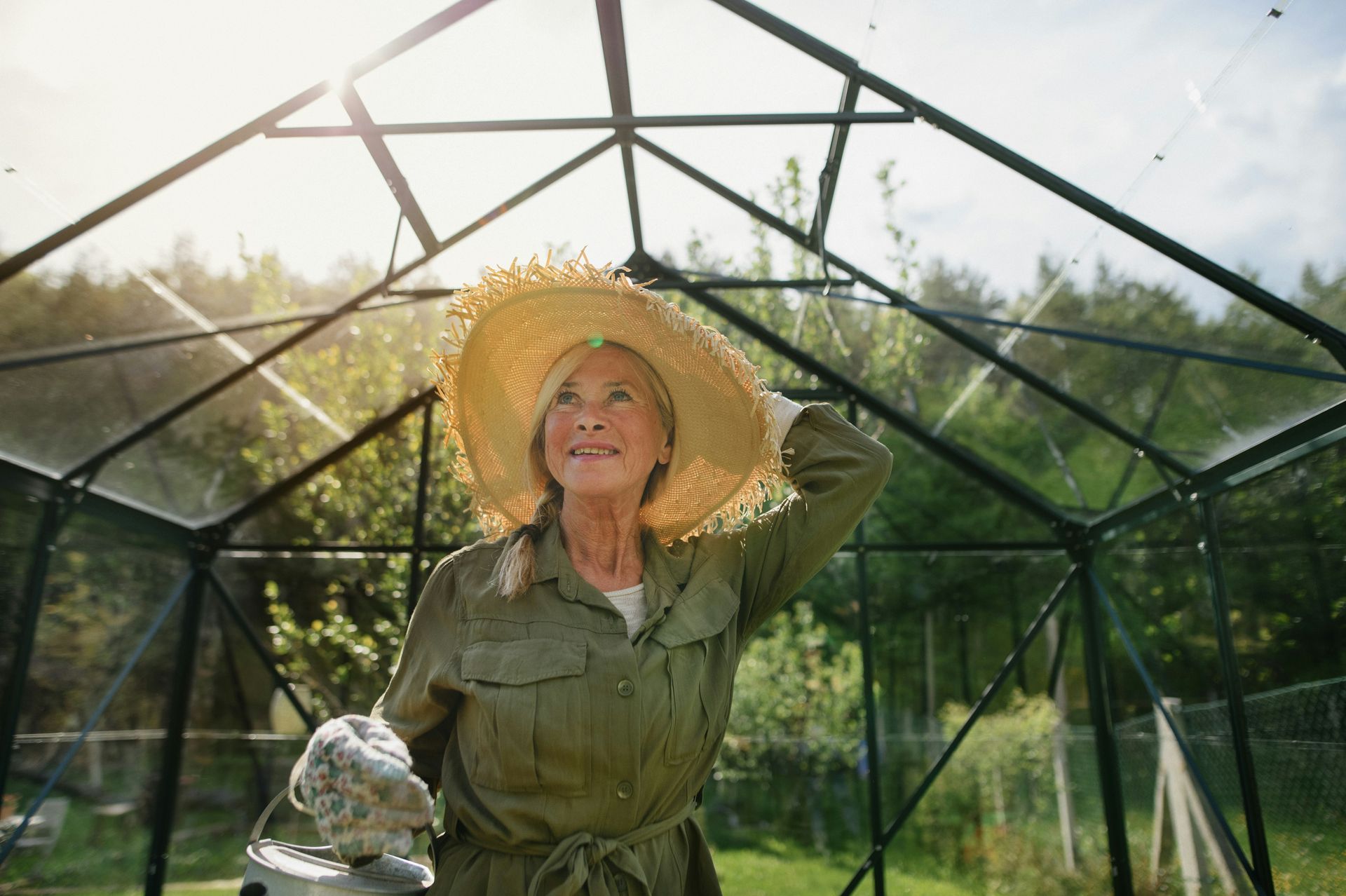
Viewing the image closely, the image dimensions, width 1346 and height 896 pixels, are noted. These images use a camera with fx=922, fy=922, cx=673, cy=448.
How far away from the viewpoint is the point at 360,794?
44.8 inches

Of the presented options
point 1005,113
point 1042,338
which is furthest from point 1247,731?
point 1005,113

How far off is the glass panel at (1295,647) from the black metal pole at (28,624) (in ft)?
14.4

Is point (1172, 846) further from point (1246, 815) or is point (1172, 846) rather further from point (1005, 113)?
point (1005, 113)

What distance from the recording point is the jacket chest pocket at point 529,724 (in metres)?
1.34

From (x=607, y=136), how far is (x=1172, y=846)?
153 inches

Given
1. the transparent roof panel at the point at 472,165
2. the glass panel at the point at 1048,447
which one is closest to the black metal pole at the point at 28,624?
the transparent roof panel at the point at 472,165

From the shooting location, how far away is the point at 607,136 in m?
3.39

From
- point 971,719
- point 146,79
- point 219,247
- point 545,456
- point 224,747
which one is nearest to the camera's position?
point 545,456

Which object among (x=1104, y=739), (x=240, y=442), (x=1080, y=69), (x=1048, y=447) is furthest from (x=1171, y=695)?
(x=240, y=442)

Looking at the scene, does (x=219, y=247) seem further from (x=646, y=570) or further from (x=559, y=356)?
(x=646, y=570)

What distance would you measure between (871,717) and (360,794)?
3.51 m

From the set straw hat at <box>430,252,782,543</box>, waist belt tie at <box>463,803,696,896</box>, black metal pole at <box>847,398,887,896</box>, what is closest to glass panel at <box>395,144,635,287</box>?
black metal pole at <box>847,398,887,896</box>

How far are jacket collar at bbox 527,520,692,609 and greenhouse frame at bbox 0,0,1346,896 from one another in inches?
55.2

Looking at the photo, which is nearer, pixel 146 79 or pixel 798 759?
pixel 146 79
